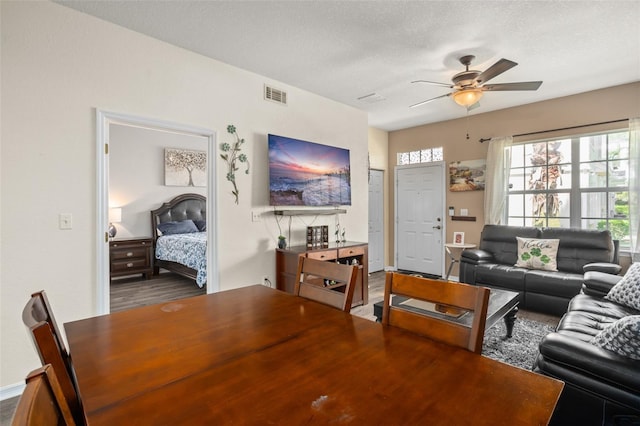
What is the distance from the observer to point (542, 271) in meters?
3.82

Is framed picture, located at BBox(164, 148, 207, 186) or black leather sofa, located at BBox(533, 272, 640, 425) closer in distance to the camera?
black leather sofa, located at BBox(533, 272, 640, 425)

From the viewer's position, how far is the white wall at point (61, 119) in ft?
7.18

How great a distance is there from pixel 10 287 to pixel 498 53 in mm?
4481

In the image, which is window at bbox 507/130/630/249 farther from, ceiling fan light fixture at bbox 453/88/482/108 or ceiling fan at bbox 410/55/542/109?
ceiling fan light fixture at bbox 453/88/482/108

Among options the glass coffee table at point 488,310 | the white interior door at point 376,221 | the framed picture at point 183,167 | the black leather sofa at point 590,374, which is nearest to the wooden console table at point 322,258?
the glass coffee table at point 488,310

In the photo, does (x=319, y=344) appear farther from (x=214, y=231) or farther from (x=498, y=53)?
(x=498, y=53)

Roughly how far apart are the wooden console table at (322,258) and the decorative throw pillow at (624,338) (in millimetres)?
2333

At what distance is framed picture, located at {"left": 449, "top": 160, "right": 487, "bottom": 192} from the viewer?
5.08m

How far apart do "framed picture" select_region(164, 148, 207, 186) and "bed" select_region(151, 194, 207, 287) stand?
310mm

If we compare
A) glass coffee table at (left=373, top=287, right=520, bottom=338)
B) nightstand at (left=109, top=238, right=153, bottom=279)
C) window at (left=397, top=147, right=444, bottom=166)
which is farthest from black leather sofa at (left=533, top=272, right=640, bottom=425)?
nightstand at (left=109, top=238, right=153, bottom=279)

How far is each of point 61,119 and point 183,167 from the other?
4.13 meters

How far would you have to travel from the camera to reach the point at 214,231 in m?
3.23

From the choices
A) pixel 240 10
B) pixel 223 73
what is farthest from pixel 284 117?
pixel 240 10

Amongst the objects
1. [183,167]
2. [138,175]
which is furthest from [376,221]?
[138,175]
